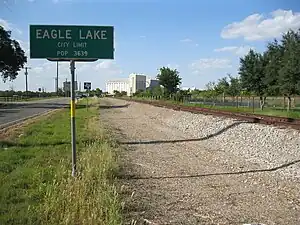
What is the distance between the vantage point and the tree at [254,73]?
44188 millimetres

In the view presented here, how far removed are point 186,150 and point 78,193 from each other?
29.3 feet

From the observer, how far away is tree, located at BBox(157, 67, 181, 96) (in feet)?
278

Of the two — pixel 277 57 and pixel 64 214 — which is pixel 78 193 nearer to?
pixel 64 214

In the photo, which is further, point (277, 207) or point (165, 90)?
point (165, 90)

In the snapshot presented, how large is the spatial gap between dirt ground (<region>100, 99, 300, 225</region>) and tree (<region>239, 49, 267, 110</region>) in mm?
32528

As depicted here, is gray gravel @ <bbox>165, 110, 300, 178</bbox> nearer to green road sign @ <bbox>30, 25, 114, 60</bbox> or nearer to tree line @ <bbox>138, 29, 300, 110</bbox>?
green road sign @ <bbox>30, 25, 114, 60</bbox>

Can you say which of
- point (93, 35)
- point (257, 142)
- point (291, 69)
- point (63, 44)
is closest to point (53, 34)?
point (63, 44)

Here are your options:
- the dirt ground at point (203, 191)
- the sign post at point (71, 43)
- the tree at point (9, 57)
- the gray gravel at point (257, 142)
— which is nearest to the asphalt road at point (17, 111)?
the tree at point (9, 57)

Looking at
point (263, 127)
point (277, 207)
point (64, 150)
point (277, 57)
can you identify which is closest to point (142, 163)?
point (64, 150)

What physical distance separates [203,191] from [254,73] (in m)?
38.6

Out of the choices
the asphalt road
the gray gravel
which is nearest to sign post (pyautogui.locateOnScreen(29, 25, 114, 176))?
the gray gravel

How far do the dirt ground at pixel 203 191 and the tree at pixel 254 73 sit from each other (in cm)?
3253

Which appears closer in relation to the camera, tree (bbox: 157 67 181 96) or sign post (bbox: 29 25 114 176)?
sign post (bbox: 29 25 114 176)

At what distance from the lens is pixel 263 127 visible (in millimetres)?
18078
